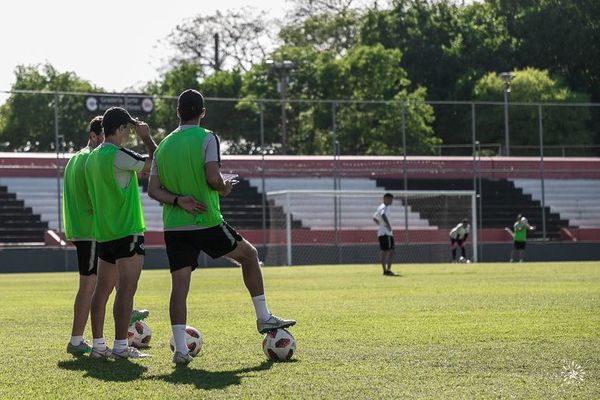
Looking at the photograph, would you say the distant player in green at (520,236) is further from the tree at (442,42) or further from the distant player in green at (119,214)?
the distant player in green at (119,214)

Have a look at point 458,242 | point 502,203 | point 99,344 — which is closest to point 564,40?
point 502,203

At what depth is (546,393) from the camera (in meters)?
6.86

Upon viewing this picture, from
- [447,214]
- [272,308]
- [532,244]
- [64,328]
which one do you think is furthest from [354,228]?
[64,328]

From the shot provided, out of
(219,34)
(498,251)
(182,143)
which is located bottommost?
(498,251)

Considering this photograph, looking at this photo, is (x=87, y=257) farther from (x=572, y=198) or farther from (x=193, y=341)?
(x=572, y=198)

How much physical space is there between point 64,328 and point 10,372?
13.7ft

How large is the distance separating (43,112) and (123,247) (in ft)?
126

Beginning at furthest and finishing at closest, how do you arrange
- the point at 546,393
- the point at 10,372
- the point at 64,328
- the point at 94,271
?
1. the point at 64,328
2. the point at 94,271
3. the point at 10,372
4. the point at 546,393

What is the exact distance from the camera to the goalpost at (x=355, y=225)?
136ft

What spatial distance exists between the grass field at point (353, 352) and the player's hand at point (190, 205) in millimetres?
1100

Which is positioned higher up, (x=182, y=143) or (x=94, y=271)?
(x=182, y=143)

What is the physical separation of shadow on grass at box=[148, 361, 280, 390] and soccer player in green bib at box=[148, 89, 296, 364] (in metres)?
0.64

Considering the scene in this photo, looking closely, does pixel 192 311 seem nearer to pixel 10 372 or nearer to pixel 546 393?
pixel 10 372

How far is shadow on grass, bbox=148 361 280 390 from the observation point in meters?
7.63
